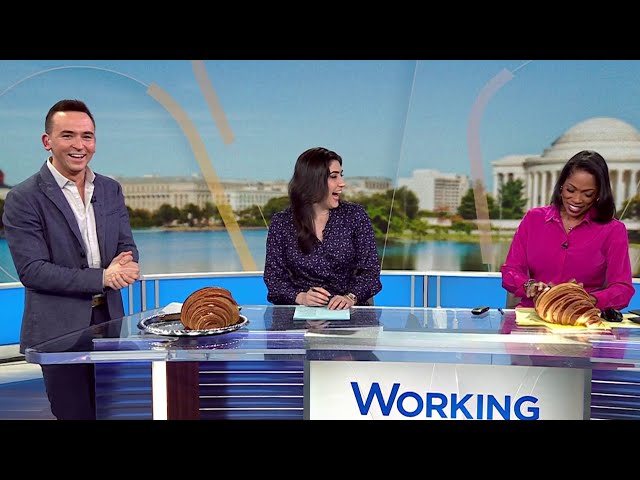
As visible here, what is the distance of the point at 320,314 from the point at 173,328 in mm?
590

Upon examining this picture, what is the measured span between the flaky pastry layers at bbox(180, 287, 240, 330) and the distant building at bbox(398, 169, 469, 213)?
11.4ft

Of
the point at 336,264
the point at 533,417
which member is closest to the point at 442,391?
the point at 533,417

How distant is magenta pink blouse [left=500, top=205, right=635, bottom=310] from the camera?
9.08 feet

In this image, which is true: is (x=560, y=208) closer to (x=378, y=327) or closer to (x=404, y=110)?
(x=378, y=327)

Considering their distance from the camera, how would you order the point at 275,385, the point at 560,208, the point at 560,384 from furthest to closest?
1. the point at 560,208
2. the point at 275,385
3. the point at 560,384

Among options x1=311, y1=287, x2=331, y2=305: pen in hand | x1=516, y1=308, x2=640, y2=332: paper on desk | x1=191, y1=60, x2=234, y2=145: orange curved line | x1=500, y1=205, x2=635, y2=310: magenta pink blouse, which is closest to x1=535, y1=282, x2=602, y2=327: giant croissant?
x1=516, y1=308, x2=640, y2=332: paper on desk

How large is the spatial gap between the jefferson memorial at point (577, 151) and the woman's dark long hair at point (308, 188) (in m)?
2.72

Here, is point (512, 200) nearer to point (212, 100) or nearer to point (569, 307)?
point (212, 100)

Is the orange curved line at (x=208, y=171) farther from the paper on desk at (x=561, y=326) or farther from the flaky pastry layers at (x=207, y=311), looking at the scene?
the paper on desk at (x=561, y=326)

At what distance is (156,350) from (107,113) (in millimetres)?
3749

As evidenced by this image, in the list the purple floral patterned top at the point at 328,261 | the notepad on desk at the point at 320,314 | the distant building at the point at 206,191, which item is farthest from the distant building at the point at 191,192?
the notepad on desk at the point at 320,314

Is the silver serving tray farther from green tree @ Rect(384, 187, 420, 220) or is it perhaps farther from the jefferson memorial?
the jefferson memorial

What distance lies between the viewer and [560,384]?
198cm

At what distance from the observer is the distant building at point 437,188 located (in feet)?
17.9
